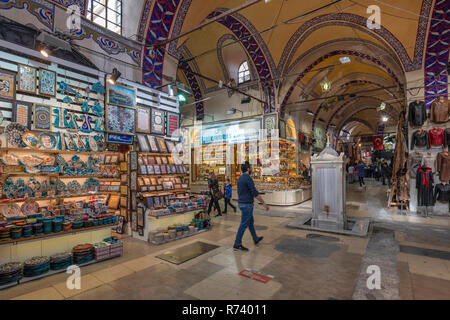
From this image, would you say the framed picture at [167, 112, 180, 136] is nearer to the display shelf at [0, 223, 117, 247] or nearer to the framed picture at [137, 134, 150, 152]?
the framed picture at [137, 134, 150, 152]

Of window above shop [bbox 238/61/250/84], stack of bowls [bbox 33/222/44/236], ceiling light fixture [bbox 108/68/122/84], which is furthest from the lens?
window above shop [bbox 238/61/250/84]

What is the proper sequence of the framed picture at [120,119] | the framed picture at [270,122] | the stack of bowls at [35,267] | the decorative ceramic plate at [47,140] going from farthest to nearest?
the framed picture at [270,122] < the framed picture at [120,119] < the decorative ceramic plate at [47,140] < the stack of bowls at [35,267]

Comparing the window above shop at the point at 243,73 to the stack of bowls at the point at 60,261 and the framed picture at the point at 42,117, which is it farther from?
the stack of bowls at the point at 60,261

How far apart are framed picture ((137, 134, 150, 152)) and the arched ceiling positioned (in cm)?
193

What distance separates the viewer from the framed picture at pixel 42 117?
15.4 feet

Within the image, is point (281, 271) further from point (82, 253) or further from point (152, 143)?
point (152, 143)

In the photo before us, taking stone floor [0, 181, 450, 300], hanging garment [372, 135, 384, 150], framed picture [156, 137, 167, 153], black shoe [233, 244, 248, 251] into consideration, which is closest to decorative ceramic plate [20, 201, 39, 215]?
stone floor [0, 181, 450, 300]

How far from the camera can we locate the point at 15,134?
4387 mm

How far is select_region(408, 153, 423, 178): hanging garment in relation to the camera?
26.6 ft

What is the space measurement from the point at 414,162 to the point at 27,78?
464 inches

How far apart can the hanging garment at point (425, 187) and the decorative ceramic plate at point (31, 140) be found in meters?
11.3

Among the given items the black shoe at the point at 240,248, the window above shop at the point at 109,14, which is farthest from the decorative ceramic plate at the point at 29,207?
the window above shop at the point at 109,14

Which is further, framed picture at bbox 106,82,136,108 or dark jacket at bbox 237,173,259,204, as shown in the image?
framed picture at bbox 106,82,136,108
